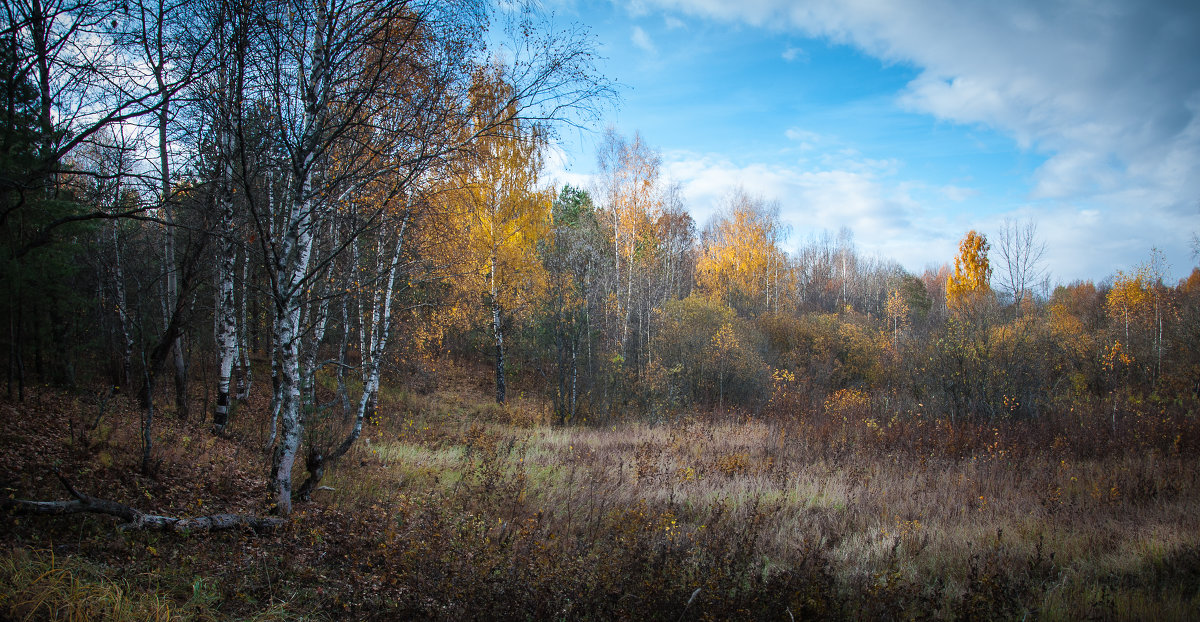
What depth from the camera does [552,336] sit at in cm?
1827

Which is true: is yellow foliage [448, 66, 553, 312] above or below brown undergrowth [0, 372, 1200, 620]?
above

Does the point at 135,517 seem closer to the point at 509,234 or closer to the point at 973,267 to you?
the point at 509,234

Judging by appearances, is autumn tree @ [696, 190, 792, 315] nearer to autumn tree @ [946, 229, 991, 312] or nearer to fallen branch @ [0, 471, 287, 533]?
autumn tree @ [946, 229, 991, 312]

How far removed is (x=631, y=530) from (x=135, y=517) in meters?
4.35

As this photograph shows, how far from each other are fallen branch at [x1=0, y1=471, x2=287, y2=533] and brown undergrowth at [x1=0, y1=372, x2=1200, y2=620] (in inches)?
4.8

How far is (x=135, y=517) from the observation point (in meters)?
4.05

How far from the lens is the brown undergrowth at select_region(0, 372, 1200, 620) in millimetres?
3662

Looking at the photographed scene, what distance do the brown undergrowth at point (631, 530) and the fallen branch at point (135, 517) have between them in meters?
0.12

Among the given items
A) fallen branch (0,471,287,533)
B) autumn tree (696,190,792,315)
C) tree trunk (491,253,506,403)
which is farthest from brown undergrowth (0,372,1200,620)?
autumn tree (696,190,792,315)

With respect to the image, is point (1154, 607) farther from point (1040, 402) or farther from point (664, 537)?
point (1040, 402)

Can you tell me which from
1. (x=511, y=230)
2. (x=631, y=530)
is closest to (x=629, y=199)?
(x=511, y=230)

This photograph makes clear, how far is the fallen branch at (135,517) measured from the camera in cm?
371

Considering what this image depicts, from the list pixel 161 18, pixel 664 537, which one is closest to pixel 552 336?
pixel 664 537

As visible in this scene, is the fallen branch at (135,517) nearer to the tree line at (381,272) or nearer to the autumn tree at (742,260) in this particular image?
the tree line at (381,272)
